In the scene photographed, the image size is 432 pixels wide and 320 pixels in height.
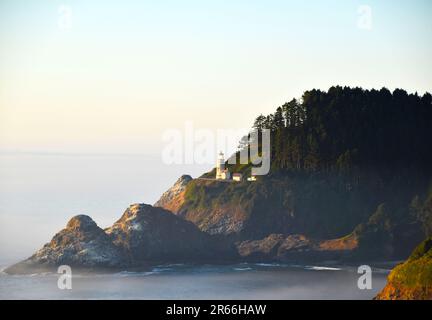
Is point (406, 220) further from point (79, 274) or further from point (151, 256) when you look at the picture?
point (79, 274)

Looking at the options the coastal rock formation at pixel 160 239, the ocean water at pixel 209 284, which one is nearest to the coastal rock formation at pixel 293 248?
the coastal rock formation at pixel 160 239

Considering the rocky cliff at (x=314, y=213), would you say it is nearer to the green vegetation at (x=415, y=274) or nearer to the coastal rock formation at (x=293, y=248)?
the coastal rock formation at (x=293, y=248)

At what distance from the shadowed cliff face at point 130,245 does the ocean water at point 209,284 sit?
3886 millimetres

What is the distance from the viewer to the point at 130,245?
172 metres

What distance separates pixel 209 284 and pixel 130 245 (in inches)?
920

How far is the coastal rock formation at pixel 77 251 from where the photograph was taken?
165125mm

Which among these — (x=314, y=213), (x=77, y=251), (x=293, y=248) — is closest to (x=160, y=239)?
(x=77, y=251)

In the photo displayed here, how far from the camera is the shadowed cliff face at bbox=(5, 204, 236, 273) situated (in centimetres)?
16538

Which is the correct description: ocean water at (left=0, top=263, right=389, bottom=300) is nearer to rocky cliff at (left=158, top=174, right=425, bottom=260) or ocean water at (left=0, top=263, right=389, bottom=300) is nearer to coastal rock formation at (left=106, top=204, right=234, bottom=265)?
coastal rock formation at (left=106, top=204, right=234, bottom=265)

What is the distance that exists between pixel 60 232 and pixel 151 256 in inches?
565

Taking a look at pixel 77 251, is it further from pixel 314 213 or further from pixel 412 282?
pixel 412 282

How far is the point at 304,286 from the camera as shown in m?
148
